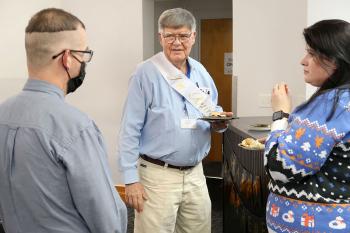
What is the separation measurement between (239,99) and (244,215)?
1579mm

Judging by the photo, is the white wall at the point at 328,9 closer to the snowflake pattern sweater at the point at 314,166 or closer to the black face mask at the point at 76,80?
the snowflake pattern sweater at the point at 314,166

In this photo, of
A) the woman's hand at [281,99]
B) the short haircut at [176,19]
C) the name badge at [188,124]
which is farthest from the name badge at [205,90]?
the woman's hand at [281,99]

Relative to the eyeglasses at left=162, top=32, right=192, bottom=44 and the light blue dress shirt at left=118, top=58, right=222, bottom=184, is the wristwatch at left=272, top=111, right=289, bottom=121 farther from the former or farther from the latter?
the eyeglasses at left=162, top=32, right=192, bottom=44

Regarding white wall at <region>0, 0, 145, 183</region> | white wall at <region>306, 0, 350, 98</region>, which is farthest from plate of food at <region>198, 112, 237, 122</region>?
white wall at <region>0, 0, 145, 183</region>

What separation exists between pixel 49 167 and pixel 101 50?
2.94 meters

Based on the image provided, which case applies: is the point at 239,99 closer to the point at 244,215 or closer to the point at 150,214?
the point at 244,215

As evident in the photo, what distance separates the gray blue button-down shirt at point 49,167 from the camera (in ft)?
3.19

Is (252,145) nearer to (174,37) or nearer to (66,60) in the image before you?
(174,37)

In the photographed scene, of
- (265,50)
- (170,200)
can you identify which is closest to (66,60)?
(170,200)

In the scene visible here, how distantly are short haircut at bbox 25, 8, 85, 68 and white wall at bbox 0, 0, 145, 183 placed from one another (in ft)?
8.67

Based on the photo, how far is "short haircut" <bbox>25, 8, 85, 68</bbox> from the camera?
39.8 inches

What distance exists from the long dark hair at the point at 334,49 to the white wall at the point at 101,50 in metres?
2.64

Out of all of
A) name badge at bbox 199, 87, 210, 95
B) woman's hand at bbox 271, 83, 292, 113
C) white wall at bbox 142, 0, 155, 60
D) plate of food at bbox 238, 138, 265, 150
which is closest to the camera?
woman's hand at bbox 271, 83, 292, 113

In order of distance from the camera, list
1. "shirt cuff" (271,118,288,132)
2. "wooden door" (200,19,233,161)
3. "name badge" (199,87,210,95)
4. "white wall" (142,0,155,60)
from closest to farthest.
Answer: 1. "shirt cuff" (271,118,288,132)
2. "name badge" (199,87,210,95)
3. "white wall" (142,0,155,60)
4. "wooden door" (200,19,233,161)
